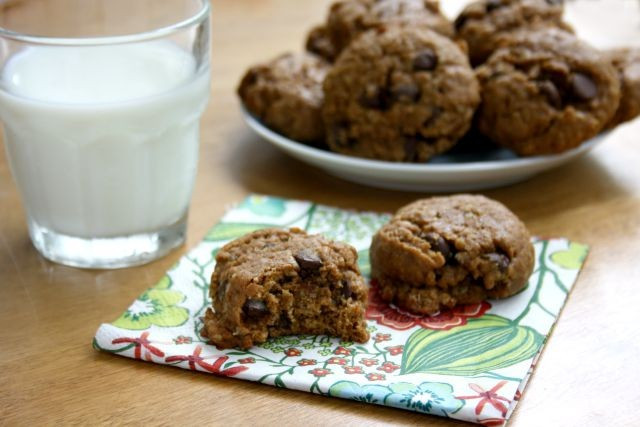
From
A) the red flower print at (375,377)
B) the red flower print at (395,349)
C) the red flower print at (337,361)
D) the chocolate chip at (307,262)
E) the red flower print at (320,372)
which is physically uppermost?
the chocolate chip at (307,262)

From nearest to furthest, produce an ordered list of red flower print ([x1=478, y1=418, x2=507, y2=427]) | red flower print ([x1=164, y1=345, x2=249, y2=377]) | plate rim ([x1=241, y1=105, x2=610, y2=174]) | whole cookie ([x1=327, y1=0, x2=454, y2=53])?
red flower print ([x1=478, y1=418, x2=507, y2=427]) → red flower print ([x1=164, y1=345, x2=249, y2=377]) → plate rim ([x1=241, y1=105, x2=610, y2=174]) → whole cookie ([x1=327, y1=0, x2=454, y2=53])

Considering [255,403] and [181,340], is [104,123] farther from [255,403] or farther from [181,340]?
[255,403]

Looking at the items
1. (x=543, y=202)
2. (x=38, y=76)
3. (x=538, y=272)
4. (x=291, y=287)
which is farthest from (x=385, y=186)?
(x=38, y=76)

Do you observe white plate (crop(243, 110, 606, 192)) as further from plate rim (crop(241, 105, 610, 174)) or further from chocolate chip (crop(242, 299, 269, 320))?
chocolate chip (crop(242, 299, 269, 320))

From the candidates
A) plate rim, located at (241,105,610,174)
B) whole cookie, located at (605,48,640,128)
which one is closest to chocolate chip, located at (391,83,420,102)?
plate rim, located at (241,105,610,174)

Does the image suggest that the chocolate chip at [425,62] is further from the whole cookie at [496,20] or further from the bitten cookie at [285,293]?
the bitten cookie at [285,293]

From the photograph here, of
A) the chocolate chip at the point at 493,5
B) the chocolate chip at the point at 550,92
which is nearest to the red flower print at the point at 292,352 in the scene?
the chocolate chip at the point at 550,92

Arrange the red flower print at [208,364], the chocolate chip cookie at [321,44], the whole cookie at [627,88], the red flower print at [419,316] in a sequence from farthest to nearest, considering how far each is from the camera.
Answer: the chocolate chip cookie at [321,44] → the whole cookie at [627,88] → the red flower print at [419,316] → the red flower print at [208,364]
